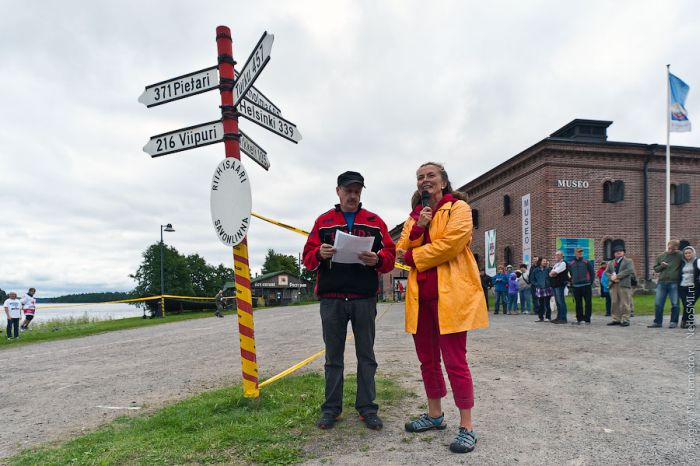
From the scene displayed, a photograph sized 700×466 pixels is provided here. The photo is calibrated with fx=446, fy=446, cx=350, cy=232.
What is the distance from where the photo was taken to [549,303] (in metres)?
13.0

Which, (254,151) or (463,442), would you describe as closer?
(463,442)

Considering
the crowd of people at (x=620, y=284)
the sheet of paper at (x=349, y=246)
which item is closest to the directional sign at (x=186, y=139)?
the sheet of paper at (x=349, y=246)

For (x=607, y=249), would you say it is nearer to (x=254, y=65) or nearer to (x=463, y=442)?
(x=463, y=442)

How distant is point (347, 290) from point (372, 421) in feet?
3.58

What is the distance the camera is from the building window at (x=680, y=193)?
2434 cm

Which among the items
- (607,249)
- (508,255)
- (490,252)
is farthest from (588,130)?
(490,252)

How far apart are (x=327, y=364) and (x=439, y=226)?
1563 mm

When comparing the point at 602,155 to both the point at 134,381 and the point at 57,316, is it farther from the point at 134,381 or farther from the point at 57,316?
the point at 57,316

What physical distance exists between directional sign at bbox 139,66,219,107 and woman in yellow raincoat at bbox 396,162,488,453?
8.19 feet

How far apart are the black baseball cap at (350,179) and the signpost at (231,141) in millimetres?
1031

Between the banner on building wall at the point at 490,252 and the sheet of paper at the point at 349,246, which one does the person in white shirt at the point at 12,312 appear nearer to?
the sheet of paper at the point at 349,246

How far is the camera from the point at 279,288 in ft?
222

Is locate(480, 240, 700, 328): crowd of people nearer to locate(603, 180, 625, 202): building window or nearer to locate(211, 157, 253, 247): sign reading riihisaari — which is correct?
locate(211, 157, 253, 247): sign reading riihisaari

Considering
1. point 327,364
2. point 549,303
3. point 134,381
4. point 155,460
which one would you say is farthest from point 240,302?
point 549,303
